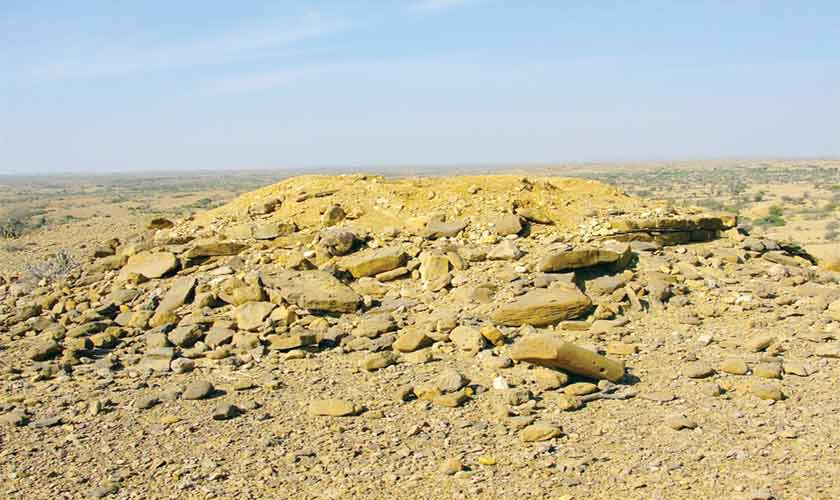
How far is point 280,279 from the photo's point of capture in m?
9.88

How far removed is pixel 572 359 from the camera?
23.3 ft

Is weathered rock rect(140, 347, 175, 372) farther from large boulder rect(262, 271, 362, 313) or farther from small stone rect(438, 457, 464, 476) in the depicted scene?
small stone rect(438, 457, 464, 476)

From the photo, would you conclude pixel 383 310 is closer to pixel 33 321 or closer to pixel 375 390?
pixel 375 390

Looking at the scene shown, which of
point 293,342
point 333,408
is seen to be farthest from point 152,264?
point 333,408

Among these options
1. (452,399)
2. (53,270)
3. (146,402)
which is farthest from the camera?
(53,270)

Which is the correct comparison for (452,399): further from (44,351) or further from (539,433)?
(44,351)

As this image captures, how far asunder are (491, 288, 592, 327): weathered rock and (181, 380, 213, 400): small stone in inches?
145

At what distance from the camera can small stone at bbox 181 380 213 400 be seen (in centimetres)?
720

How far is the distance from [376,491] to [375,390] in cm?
200

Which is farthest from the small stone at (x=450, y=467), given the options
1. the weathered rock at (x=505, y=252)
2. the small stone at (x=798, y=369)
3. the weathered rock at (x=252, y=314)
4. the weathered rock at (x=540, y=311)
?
the weathered rock at (x=505, y=252)

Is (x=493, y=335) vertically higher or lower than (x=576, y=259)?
lower

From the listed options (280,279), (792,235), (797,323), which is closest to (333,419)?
(280,279)

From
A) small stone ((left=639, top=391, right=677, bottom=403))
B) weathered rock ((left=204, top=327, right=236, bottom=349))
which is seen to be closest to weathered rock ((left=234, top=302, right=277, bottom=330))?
weathered rock ((left=204, top=327, right=236, bottom=349))

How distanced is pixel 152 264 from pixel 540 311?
6785 millimetres
